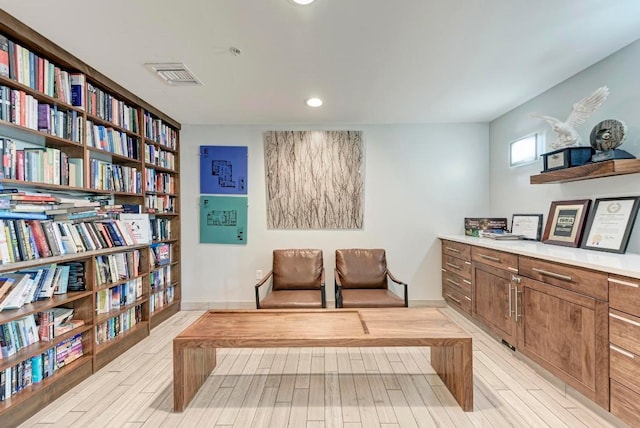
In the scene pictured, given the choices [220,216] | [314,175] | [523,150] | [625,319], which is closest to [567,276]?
[625,319]

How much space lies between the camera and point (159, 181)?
364 cm

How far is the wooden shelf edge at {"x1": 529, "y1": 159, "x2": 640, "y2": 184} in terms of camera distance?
2113mm

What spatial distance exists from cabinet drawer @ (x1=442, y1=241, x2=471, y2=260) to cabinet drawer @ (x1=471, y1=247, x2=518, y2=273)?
0.11 meters

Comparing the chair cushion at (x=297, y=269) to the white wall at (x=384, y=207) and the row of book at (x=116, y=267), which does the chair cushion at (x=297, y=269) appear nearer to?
the white wall at (x=384, y=207)

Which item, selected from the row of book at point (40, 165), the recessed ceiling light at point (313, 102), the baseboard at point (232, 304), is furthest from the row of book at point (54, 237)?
the recessed ceiling light at point (313, 102)

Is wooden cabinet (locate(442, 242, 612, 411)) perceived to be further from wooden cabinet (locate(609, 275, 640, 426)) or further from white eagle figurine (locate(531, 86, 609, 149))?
white eagle figurine (locate(531, 86, 609, 149))

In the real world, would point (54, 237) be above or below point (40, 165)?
below

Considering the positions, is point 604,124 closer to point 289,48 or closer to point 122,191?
point 289,48

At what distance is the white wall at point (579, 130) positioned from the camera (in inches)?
88.4

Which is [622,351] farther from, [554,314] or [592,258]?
[592,258]

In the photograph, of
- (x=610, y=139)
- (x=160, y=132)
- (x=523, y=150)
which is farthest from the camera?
(x=160, y=132)

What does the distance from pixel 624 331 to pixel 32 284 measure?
3.49 m

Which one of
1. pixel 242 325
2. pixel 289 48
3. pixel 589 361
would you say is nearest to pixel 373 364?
pixel 242 325

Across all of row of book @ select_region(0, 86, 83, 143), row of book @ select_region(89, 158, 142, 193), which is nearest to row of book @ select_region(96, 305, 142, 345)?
row of book @ select_region(89, 158, 142, 193)
